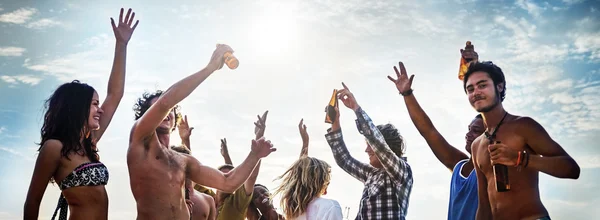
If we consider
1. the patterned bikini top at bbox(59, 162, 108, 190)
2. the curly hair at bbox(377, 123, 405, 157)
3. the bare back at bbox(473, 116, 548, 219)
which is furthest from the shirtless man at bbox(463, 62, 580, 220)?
the patterned bikini top at bbox(59, 162, 108, 190)

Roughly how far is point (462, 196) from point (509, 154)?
6.06ft

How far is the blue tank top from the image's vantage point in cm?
648

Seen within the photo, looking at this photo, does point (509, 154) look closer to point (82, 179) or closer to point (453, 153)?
point (453, 153)

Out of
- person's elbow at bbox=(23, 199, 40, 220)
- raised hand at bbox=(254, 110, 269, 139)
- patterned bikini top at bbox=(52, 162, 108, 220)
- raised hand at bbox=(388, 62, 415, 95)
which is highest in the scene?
raised hand at bbox=(388, 62, 415, 95)

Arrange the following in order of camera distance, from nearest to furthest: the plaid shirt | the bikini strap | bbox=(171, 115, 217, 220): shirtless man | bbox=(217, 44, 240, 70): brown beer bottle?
the bikini strap → bbox=(217, 44, 240, 70): brown beer bottle → the plaid shirt → bbox=(171, 115, 217, 220): shirtless man

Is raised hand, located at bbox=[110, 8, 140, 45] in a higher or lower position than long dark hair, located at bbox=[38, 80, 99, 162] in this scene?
higher

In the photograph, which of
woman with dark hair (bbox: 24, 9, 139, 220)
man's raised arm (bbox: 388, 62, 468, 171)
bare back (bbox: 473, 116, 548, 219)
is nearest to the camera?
bare back (bbox: 473, 116, 548, 219)

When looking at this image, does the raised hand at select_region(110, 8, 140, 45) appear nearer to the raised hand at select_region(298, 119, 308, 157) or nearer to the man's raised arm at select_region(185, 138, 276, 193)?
the man's raised arm at select_region(185, 138, 276, 193)

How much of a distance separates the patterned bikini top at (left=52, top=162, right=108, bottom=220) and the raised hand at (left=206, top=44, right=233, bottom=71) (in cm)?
151

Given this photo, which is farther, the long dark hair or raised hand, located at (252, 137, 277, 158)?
raised hand, located at (252, 137, 277, 158)

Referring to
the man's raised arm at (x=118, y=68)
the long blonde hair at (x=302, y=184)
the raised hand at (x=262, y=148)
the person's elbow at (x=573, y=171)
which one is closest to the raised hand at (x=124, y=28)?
the man's raised arm at (x=118, y=68)

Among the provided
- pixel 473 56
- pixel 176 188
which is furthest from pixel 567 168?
pixel 176 188

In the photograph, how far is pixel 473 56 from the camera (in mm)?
6816

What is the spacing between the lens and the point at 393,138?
840 cm
